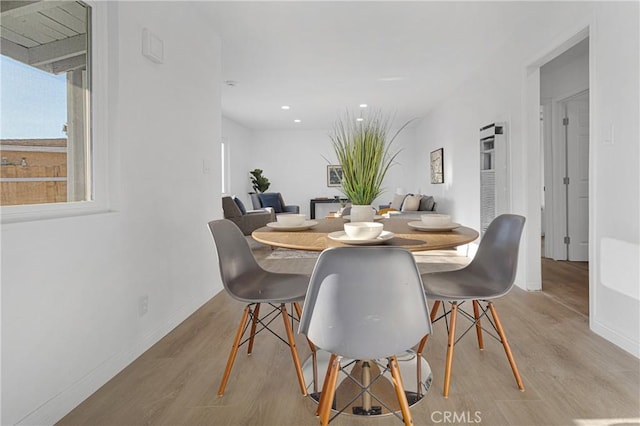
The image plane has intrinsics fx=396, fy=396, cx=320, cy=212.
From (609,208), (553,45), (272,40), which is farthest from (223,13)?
(609,208)

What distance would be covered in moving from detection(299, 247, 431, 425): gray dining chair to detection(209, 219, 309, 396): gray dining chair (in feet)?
1.75

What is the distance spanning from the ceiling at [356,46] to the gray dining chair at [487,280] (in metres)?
2.19

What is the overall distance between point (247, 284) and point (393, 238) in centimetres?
80

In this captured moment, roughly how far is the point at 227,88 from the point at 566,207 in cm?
497

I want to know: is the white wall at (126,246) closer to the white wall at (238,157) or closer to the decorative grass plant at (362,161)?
the decorative grass plant at (362,161)

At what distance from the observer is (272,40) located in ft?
13.3

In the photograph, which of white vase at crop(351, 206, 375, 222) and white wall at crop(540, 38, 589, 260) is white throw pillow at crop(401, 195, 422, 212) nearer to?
white wall at crop(540, 38, 589, 260)

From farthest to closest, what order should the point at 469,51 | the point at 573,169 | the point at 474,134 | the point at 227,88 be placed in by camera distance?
1. the point at 227,88
2. the point at 474,134
3. the point at 573,169
4. the point at 469,51

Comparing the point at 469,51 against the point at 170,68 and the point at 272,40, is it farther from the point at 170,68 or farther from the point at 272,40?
the point at 170,68

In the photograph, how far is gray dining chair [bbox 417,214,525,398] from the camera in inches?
72.1

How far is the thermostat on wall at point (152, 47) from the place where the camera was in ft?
7.98

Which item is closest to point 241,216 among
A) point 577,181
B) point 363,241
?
point 577,181

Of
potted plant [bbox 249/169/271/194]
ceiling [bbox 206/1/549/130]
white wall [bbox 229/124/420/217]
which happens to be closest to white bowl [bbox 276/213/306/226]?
ceiling [bbox 206/1/549/130]

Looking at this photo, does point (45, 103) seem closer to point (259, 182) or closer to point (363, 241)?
point (363, 241)
